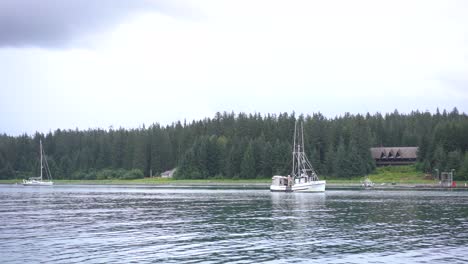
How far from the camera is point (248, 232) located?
162 ft

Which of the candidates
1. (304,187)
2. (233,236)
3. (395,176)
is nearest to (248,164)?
(395,176)

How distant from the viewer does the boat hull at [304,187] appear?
131 meters

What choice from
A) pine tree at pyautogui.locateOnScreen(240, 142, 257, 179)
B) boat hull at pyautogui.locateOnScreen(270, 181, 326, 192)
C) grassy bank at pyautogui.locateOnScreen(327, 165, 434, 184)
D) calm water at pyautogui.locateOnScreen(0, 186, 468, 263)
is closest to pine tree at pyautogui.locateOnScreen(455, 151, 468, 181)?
grassy bank at pyautogui.locateOnScreen(327, 165, 434, 184)

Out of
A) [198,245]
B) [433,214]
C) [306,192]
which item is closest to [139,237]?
[198,245]

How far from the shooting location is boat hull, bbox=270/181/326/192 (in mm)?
130875

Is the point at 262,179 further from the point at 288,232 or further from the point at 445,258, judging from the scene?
the point at 445,258

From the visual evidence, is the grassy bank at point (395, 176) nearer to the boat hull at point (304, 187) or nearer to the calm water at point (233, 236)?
the boat hull at point (304, 187)

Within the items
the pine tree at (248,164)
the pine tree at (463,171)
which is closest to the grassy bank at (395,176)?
the pine tree at (463,171)

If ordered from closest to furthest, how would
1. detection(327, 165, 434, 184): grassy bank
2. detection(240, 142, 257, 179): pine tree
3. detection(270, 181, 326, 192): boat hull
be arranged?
1. detection(270, 181, 326, 192): boat hull
2. detection(327, 165, 434, 184): grassy bank
3. detection(240, 142, 257, 179): pine tree

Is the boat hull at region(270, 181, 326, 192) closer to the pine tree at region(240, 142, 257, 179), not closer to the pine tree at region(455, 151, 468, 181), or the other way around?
the pine tree at region(455, 151, 468, 181)

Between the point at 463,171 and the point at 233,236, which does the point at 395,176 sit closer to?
Answer: the point at 463,171

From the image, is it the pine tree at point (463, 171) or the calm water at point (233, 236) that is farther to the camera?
the pine tree at point (463, 171)

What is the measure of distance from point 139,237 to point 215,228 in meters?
8.64

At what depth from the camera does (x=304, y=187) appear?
134750 millimetres
